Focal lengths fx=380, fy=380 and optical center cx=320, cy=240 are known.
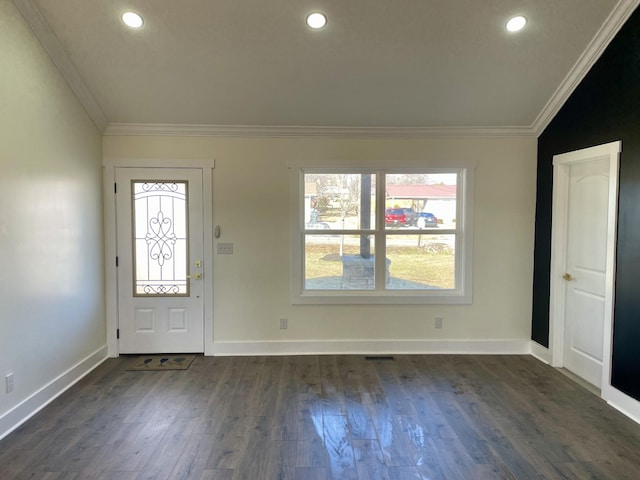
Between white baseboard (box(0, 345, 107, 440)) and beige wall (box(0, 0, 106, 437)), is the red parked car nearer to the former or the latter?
beige wall (box(0, 0, 106, 437))

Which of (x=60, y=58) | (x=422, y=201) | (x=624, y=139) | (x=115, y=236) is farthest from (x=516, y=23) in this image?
(x=115, y=236)

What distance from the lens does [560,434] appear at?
2623 mm

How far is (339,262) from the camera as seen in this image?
13.9ft

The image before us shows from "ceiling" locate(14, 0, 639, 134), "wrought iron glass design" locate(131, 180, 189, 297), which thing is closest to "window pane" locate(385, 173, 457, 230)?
"ceiling" locate(14, 0, 639, 134)

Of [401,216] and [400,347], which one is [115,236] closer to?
[401,216]

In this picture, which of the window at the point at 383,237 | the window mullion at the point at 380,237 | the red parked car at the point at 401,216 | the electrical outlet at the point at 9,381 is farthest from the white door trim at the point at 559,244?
the electrical outlet at the point at 9,381

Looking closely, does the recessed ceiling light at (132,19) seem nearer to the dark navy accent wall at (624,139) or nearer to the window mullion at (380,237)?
the window mullion at (380,237)

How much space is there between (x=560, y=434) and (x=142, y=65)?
4268mm

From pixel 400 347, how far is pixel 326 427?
1707mm

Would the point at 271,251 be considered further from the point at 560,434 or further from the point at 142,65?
the point at 560,434

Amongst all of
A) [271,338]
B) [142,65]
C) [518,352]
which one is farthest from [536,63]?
[271,338]

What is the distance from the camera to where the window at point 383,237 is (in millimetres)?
4160

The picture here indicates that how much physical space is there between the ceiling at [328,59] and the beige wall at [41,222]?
26cm

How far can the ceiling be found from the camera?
2.77 meters
